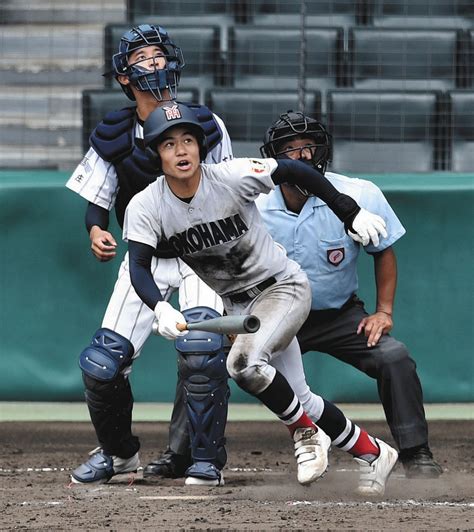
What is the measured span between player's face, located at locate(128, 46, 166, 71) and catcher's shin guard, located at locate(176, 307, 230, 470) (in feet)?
3.27

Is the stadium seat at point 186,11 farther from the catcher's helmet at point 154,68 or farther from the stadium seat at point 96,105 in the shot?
the catcher's helmet at point 154,68

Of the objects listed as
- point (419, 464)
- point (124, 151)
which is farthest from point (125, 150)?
point (419, 464)

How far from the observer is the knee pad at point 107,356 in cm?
489

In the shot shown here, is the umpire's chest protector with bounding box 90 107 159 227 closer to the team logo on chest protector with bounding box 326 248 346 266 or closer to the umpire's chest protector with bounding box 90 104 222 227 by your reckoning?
the umpire's chest protector with bounding box 90 104 222 227

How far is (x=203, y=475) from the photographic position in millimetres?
4805

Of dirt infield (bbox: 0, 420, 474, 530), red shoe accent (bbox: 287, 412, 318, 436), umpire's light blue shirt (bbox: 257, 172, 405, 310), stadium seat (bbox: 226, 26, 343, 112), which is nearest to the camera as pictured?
dirt infield (bbox: 0, 420, 474, 530)

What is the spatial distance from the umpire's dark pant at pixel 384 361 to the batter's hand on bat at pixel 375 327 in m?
0.03

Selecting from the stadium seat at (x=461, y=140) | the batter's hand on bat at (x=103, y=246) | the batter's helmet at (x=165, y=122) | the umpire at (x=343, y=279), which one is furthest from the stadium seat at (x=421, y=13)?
the batter's helmet at (x=165, y=122)

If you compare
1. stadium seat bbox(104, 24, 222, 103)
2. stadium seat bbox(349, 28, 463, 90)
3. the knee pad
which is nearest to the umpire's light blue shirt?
the knee pad

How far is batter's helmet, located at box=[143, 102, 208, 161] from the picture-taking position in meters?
4.40

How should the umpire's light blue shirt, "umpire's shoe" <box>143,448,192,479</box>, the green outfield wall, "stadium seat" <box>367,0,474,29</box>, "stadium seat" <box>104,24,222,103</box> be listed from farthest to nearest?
"stadium seat" <box>367,0,474,29</box>
"stadium seat" <box>104,24,222,103</box>
the green outfield wall
"umpire's shoe" <box>143,448,192,479</box>
the umpire's light blue shirt

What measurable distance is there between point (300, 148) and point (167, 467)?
146cm

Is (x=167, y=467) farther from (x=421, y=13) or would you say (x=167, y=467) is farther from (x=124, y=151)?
(x=421, y=13)

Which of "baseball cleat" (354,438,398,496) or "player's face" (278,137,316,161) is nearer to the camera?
"baseball cleat" (354,438,398,496)
